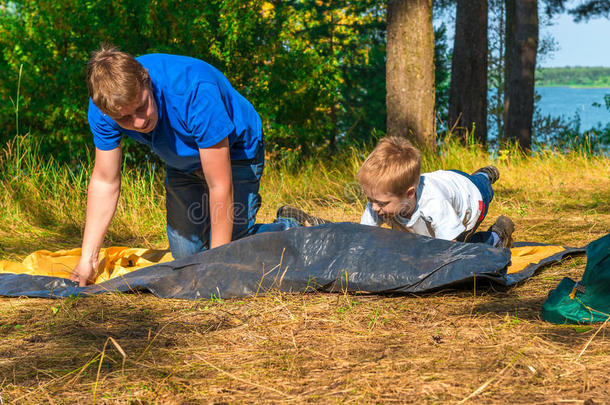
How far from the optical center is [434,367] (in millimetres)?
1916

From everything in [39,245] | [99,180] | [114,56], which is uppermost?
[114,56]

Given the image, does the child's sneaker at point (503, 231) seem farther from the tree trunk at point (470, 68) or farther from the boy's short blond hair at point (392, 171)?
the tree trunk at point (470, 68)

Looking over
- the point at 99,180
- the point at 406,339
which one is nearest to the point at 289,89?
→ the point at 99,180

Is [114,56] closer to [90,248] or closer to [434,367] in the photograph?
[90,248]

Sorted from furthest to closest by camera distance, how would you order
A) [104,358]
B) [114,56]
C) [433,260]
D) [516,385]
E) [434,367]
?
1. [433,260]
2. [114,56]
3. [104,358]
4. [434,367]
5. [516,385]

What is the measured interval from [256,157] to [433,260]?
1.27 meters

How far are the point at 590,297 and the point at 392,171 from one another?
117 cm

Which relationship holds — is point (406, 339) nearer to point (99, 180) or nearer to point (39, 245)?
point (99, 180)

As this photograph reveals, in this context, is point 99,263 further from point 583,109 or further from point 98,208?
point 583,109

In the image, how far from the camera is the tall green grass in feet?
16.2

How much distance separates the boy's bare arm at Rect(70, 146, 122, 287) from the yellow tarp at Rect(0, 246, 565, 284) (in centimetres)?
19

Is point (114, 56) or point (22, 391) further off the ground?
point (114, 56)

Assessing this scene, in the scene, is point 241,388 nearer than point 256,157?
Yes

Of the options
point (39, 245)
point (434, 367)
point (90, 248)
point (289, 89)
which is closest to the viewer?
point (434, 367)
